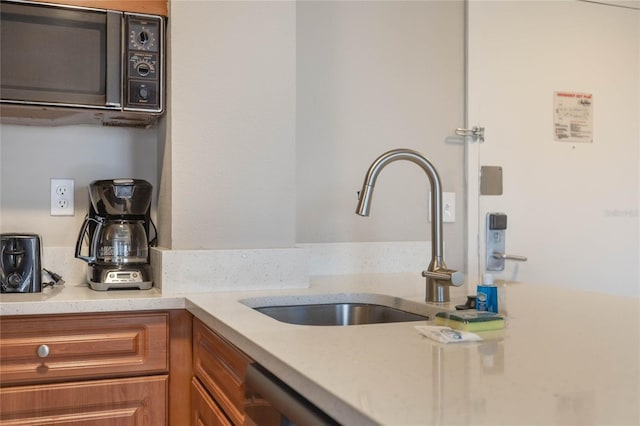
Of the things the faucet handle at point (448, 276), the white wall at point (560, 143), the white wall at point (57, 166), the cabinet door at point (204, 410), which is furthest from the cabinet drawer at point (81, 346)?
the white wall at point (560, 143)

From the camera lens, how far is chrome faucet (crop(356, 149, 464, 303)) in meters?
1.45

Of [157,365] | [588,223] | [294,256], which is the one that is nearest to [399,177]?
[294,256]

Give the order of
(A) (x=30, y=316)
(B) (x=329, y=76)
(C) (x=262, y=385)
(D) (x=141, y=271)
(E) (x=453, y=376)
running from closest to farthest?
(E) (x=453, y=376)
(C) (x=262, y=385)
(A) (x=30, y=316)
(D) (x=141, y=271)
(B) (x=329, y=76)

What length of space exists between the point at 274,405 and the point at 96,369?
812 mm

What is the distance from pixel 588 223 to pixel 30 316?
213 centimetres

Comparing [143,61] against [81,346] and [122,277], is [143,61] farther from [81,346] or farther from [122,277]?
[81,346]

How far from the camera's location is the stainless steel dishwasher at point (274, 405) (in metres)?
0.78

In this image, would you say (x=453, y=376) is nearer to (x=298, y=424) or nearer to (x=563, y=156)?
(x=298, y=424)

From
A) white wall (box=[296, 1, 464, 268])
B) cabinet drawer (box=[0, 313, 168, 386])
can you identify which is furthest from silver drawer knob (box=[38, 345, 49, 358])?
white wall (box=[296, 1, 464, 268])

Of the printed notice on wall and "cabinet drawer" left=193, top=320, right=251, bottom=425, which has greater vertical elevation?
the printed notice on wall

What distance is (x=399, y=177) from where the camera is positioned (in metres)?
2.31

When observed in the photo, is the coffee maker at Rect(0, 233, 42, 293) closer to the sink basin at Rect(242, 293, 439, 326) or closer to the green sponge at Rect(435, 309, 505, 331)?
the sink basin at Rect(242, 293, 439, 326)

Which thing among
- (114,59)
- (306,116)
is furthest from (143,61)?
(306,116)

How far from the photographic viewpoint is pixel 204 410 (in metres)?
1.45
